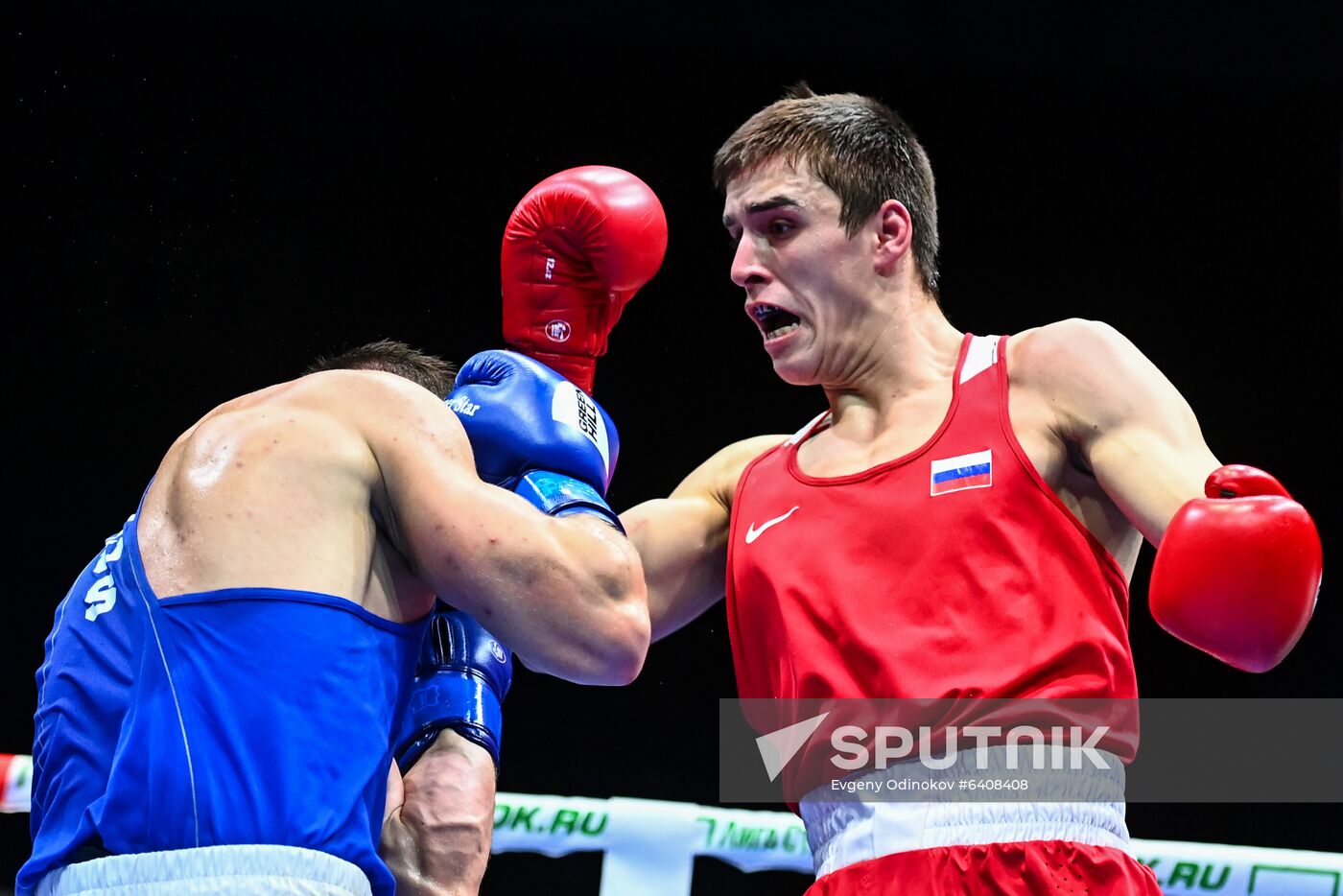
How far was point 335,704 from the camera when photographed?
→ 1664 mm

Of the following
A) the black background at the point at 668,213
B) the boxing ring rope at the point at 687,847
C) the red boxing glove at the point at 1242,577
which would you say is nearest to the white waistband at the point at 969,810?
the red boxing glove at the point at 1242,577

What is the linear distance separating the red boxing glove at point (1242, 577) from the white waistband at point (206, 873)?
1.10 m

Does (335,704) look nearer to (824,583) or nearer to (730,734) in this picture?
(824,583)

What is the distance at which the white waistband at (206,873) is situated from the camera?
1548mm

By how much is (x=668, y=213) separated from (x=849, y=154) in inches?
125

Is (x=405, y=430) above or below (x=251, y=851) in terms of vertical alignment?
above

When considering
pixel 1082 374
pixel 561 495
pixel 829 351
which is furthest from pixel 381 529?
pixel 1082 374

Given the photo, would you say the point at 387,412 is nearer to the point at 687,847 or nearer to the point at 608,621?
the point at 608,621

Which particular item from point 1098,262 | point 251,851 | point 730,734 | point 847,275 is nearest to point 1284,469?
point 1098,262

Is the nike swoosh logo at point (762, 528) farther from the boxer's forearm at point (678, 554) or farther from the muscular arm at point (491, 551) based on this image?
the muscular arm at point (491, 551)

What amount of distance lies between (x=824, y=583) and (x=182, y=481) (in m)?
0.97

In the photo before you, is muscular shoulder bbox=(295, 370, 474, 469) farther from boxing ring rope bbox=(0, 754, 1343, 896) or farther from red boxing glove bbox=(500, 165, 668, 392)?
boxing ring rope bbox=(0, 754, 1343, 896)

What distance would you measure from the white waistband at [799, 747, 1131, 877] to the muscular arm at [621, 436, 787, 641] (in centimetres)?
55

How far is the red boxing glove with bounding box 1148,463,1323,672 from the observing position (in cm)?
168
